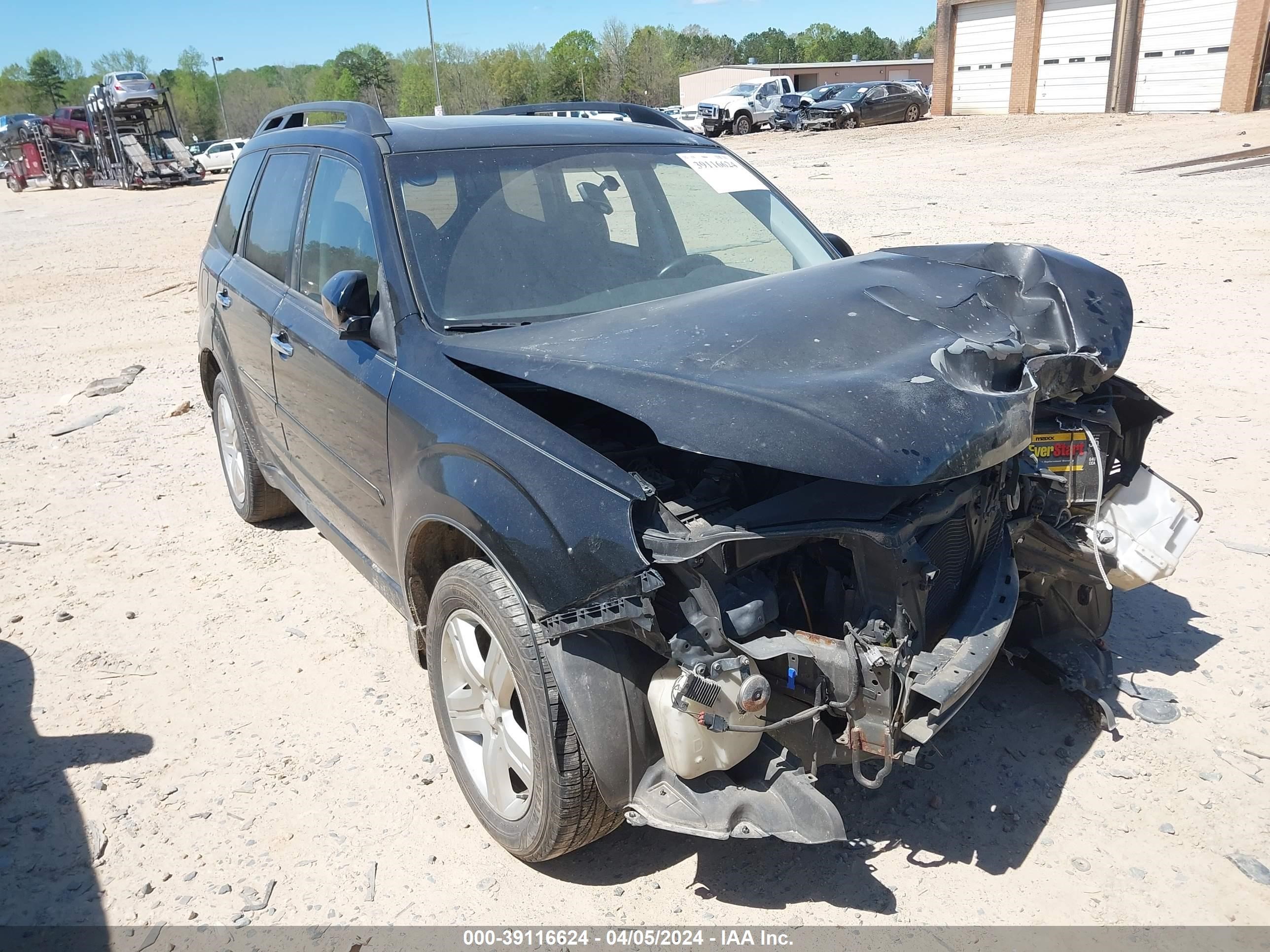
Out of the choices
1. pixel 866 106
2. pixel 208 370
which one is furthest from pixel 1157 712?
pixel 866 106

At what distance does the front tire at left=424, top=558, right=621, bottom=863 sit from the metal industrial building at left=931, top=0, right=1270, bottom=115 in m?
30.5

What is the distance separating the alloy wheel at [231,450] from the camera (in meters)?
4.90

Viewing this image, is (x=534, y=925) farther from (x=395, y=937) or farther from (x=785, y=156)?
(x=785, y=156)

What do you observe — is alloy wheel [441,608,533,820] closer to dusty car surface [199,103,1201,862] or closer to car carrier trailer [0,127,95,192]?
dusty car surface [199,103,1201,862]

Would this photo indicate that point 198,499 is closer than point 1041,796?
No

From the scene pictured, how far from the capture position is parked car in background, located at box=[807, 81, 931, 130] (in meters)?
31.6

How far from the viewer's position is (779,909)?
2.54 meters

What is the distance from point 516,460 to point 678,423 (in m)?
0.45

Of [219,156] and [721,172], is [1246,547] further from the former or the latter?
[219,156]

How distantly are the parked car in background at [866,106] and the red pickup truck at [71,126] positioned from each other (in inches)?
1000

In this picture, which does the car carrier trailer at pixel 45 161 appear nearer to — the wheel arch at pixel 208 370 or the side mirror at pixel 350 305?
the wheel arch at pixel 208 370

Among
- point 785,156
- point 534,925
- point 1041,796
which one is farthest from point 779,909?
point 785,156

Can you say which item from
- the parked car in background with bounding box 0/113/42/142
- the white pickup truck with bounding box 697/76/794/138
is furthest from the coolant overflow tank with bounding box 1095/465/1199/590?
the parked car in background with bounding box 0/113/42/142

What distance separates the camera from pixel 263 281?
162 inches
